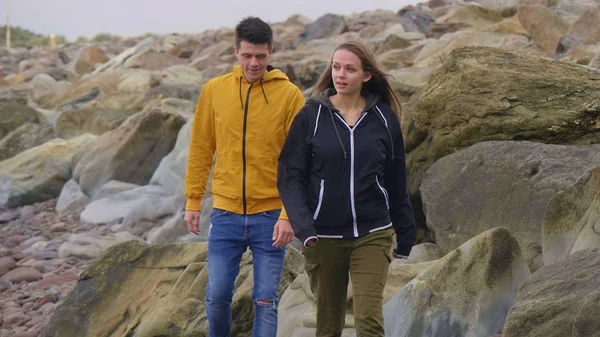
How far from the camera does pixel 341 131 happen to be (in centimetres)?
418

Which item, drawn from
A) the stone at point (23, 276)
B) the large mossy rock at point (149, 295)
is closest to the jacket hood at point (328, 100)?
the large mossy rock at point (149, 295)

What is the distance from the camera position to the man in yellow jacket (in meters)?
4.61

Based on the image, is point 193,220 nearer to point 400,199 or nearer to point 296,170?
point 296,170

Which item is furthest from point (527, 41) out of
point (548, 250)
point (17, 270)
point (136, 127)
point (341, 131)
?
point (341, 131)

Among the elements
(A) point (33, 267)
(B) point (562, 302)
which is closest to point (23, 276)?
(A) point (33, 267)

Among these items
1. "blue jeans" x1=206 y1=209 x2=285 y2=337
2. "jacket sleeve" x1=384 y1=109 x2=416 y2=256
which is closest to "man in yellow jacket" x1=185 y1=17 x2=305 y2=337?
"blue jeans" x1=206 y1=209 x2=285 y2=337

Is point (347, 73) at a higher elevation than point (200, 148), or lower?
higher

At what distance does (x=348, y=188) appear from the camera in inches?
163

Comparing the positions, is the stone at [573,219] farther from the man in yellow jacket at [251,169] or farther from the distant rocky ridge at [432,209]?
the man in yellow jacket at [251,169]

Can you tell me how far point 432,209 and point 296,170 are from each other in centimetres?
283

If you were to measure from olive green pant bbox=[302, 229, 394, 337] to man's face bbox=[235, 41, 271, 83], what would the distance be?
39.4 inches

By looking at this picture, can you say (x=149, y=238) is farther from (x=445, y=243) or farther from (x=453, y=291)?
(x=453, y=291)

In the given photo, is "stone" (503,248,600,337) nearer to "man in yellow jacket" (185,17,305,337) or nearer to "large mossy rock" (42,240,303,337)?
"man in yellow jacket" (185,17,305,337)

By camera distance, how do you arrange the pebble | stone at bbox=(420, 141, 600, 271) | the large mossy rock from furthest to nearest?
the pebble, stone at bbox=(420, 141, 600, 271), the large mossy rock
